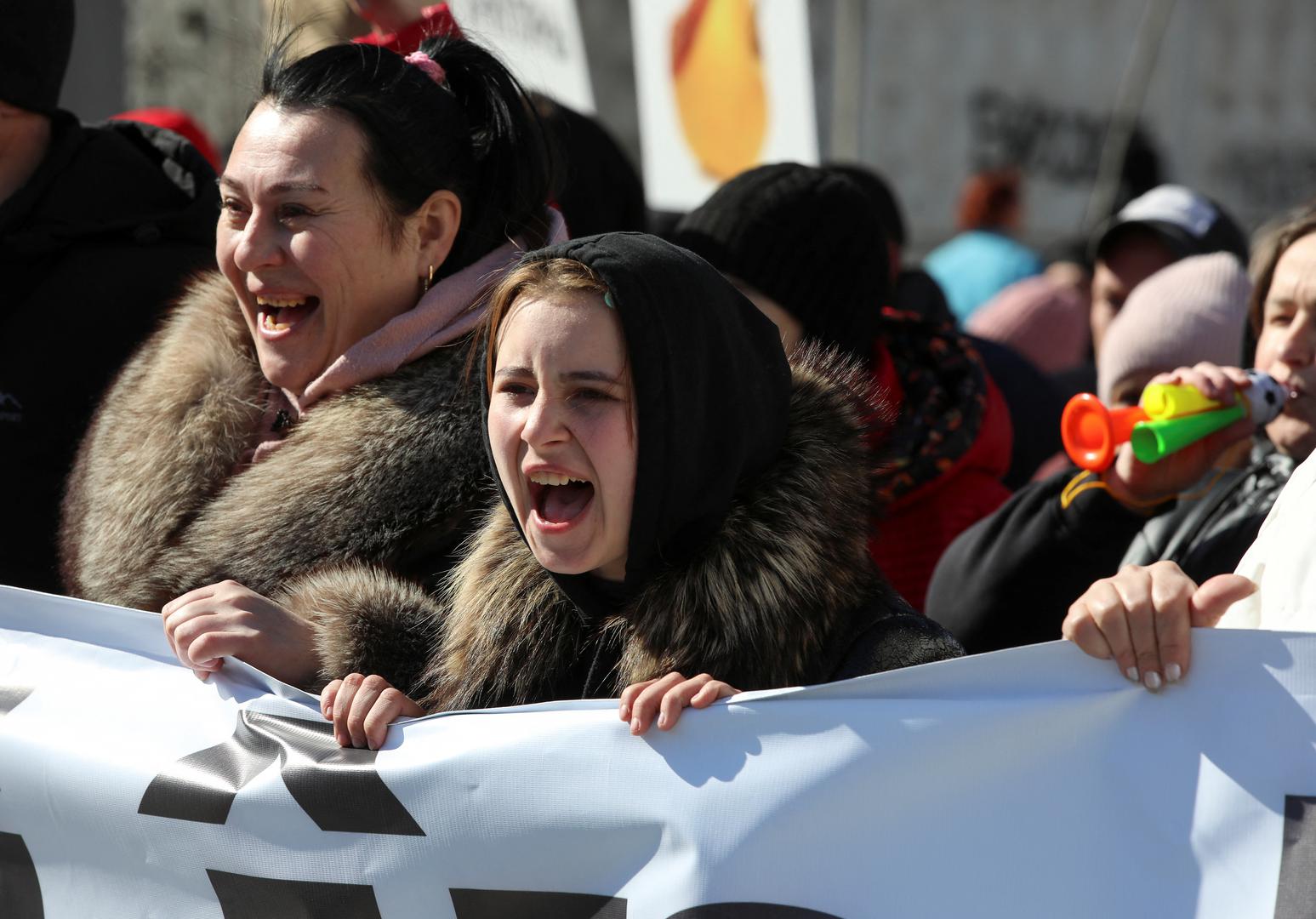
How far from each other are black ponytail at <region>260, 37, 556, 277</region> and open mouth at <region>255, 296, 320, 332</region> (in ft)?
0.60

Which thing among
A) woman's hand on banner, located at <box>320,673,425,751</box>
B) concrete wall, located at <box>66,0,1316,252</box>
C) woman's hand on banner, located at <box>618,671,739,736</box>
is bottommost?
concrete wall, located at <box>66,0,1316,252</box>

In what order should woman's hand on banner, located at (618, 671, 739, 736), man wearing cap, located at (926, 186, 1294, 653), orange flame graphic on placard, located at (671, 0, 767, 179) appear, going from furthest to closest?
orange flame graphic on placard, located at (671, 0, 767, 179) < man wearing cap, located at (926, 186, 1294, 653) < woman's hand on banner, located at (618, 671, 739, 736)

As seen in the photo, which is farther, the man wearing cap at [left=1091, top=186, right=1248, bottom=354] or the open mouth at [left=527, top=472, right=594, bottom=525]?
Answer: the man wearing cap at [left=1091, top=186, right=1248, bottom=354]

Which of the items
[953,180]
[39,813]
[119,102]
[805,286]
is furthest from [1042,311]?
→ [953,180]

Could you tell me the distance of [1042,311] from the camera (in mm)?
5422

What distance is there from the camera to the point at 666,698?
173 cm

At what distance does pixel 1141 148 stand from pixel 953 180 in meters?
1.63

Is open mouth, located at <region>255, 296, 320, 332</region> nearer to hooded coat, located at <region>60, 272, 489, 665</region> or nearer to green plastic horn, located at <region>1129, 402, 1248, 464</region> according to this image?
hooded coat, located at <region>60, 272, 489, 665</region>

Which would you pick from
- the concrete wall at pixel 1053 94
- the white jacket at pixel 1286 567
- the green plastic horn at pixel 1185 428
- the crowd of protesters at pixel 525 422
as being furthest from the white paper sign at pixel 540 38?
the concrete wall at pixel 1053 94

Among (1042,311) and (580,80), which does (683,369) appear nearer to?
(580,80)

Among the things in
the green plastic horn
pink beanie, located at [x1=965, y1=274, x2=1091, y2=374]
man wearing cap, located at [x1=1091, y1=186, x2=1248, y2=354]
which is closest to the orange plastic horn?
the green plastic horn

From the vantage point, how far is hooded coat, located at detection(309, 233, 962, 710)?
6.03ft

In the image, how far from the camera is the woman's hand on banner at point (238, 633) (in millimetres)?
2023

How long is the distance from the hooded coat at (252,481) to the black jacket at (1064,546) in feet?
3.17
